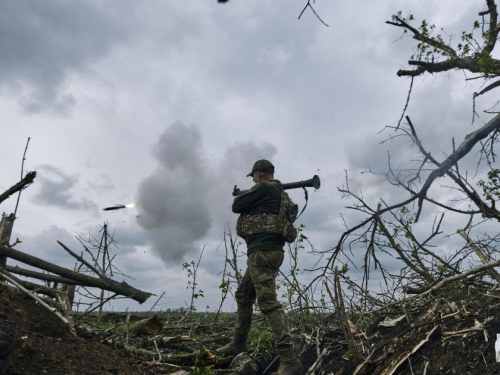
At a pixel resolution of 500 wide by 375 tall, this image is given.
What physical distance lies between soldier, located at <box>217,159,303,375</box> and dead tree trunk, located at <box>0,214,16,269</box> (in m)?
2.81

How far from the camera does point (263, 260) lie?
5812mm

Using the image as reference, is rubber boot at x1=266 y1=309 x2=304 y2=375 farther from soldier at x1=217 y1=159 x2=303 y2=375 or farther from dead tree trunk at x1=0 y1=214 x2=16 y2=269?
dead tree trunk at x1=0 y1=214 x2=16 y2=269

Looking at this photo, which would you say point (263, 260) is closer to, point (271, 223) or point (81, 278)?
point (271, 223)

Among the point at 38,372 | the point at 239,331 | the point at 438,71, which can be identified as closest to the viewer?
the point at 38,372

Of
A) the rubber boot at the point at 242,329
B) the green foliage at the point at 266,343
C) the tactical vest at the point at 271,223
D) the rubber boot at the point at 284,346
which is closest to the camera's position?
the rubber boot at the point at 284,346

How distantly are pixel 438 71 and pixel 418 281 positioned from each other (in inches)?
212

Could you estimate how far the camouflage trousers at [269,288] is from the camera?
560cm

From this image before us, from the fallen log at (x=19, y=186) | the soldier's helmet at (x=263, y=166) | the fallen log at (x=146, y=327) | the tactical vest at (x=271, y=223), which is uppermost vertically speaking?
the soldier's helmet at (x=263, y=166)

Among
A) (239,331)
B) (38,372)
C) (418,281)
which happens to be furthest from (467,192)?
(38,372)

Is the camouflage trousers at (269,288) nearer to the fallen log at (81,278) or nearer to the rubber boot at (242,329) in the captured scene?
the rubber boot at (242,329)

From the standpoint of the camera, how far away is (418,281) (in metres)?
5.82

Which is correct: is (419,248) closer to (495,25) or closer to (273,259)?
(273,259)

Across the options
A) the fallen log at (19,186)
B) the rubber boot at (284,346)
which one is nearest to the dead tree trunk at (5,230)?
the fallen log at (19,186)

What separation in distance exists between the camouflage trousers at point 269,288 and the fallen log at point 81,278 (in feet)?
6.50
